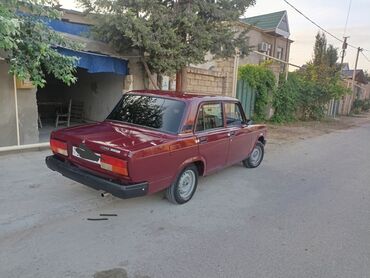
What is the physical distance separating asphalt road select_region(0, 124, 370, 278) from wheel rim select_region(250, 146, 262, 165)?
0.87 metres

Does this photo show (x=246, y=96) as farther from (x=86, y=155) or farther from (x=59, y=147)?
(x=86, y=155)

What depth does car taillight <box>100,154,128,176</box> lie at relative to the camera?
3.72 meters

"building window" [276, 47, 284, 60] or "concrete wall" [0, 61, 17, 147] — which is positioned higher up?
"building window" [276, 47, 284, 60]

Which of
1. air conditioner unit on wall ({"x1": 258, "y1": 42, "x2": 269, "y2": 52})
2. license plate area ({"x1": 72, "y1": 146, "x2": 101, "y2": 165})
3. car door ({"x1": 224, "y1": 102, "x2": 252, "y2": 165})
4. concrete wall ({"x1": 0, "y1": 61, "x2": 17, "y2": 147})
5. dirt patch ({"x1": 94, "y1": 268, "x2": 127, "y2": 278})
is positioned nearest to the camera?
dirt patch ({"x1": 94, "y1": 268, "x2": 127, "y2": 278})

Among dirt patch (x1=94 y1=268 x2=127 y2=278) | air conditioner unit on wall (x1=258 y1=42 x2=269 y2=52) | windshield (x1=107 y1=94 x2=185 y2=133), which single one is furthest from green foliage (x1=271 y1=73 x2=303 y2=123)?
dirt patch (x1=94 y1=268 x2=127 y2=278)

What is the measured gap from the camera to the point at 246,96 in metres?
13.6

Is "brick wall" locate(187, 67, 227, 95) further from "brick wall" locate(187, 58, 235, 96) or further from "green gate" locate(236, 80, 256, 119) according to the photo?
"green gate" locate(236, 80, 256, 119)

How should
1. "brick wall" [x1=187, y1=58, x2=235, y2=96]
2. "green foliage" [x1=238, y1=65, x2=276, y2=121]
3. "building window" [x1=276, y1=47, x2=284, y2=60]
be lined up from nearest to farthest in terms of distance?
"brick wall" [x1=187, y1=58, x2=235, y2=96]
"green foliage" [x1=238, y1=65, x2=276, y2=121]
"building window" [x1=276, y1=47, x2=284, y2=60]

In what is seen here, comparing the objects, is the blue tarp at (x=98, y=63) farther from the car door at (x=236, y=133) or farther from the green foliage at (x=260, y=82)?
→ the green foliage at (x=260, y=82)

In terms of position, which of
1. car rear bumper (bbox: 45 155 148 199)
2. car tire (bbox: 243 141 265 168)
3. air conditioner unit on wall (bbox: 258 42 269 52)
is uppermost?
air conditioner unit on wall (bbox: 258 42 269 52)

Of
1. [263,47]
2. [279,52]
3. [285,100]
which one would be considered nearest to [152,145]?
[285,100]

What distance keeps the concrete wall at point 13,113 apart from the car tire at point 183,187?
4.25 metres

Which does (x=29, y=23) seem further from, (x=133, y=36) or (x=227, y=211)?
(x=227, y=211)

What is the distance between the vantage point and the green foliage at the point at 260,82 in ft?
44.9
